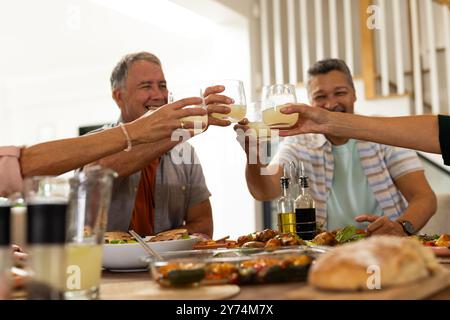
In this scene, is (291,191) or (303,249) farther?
(291,191)

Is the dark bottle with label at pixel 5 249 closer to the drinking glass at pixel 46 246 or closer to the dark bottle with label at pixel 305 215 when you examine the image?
the drinking glass at pixel 46 246

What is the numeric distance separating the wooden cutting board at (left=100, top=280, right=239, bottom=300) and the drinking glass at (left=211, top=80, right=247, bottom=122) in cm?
65

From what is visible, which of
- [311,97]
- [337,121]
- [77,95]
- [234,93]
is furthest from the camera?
[77,95]

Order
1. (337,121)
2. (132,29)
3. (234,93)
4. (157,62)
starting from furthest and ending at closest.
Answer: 1. (132,29)
2. (157,62)
3. (337,121)
4. (234,93)

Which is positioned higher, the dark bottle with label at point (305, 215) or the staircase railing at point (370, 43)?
the staircase railing at point (370, 43)

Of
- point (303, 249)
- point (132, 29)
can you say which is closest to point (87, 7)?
point (132, 29)

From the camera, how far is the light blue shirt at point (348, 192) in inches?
97.0

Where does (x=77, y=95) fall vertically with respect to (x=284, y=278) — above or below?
above

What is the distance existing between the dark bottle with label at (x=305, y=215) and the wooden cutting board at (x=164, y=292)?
749mm

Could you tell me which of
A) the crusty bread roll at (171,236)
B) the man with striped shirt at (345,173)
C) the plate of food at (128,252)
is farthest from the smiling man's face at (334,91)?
the plate of food at (128,252)

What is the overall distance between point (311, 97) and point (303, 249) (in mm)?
1669

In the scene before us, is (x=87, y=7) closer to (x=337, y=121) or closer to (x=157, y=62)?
(x=157, y=62)

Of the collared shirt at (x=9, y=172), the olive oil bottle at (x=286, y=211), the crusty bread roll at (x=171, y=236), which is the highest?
the collared shirt at (x=9, y=172)

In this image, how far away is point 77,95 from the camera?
8016mm
